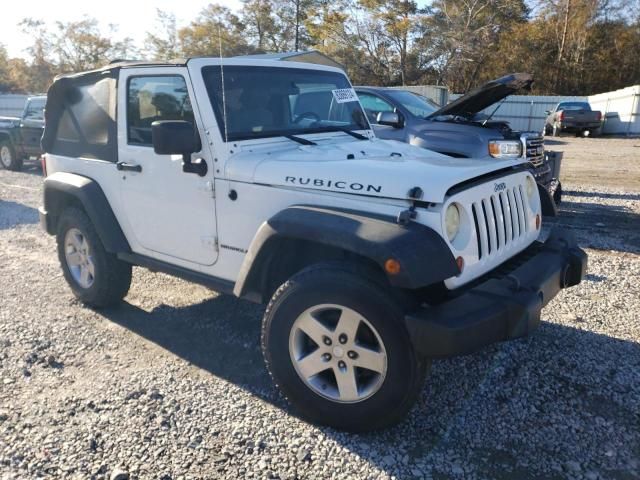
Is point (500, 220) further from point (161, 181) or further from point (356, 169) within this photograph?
point (161, 181)

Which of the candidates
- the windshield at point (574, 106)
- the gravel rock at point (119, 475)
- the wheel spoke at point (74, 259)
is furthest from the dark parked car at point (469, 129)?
the windshield at point (574, 106)

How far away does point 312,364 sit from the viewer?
285 cm

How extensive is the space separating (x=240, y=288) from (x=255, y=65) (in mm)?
1633

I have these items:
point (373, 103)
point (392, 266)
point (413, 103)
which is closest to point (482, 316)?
point (392, 266)

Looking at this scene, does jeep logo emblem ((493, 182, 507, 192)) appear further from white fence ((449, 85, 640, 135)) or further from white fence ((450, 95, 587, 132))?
white fence ((450, 95, 587, 132))

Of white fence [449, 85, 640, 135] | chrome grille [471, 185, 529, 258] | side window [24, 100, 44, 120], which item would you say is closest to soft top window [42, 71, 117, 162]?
chrome grille [471, 185, 529, 258]

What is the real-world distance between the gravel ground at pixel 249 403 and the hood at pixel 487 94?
2.99m

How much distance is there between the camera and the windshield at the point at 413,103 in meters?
7.90

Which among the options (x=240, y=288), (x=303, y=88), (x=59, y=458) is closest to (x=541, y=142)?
(x=303, y=88)

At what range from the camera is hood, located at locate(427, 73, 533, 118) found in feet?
21.7

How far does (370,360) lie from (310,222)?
0.76 meters

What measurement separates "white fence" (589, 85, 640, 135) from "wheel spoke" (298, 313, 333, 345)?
87.3 feet

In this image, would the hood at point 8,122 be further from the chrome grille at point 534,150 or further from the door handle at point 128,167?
the chrome grille at point 534,150

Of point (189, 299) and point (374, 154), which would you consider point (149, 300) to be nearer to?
point (189, 299)
